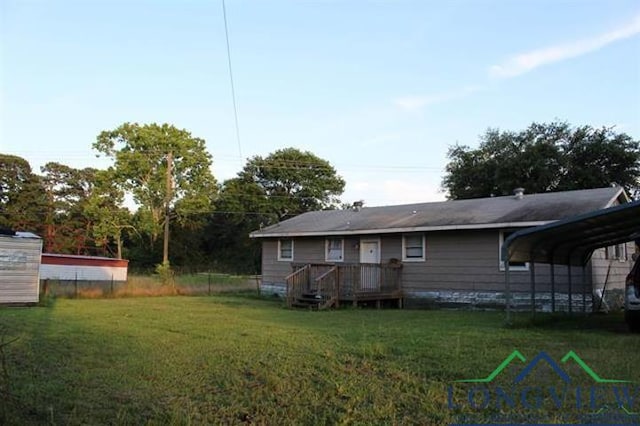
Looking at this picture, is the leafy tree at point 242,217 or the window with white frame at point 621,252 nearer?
the window with white frame at point 621,252

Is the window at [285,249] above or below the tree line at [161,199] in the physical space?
below

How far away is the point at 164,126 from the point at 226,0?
3003 centimetres

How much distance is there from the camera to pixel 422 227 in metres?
16.4

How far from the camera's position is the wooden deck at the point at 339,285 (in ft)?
51.0

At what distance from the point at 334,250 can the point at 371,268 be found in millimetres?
3074

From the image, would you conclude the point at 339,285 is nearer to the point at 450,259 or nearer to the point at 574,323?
the point at 450,259

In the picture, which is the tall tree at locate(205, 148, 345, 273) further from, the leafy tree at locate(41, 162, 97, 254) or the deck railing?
the deck railing

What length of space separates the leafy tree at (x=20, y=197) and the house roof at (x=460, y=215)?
31.1m

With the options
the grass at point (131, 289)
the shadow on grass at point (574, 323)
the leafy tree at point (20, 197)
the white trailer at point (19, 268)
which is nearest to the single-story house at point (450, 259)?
the shadow on grass at point (574, 323)

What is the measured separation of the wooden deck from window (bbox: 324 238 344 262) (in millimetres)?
2657

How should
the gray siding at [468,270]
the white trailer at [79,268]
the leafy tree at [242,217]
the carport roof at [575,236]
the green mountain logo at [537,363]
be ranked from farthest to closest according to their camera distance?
the leafy tree at [242,217]
the white trailer at [79,268]
the gray siding at [468,270]
the carport roof at [575,236]
the green mountain logo at [537,363]

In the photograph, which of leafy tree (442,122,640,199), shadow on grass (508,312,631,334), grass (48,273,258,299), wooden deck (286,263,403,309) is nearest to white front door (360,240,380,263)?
wooden deck (286,263,403,309)

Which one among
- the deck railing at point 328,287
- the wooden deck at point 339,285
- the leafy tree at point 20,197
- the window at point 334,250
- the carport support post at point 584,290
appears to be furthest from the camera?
the leafy tree at point 20,197

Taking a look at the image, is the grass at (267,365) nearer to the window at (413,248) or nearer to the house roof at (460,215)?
the house roof at (460,215)
